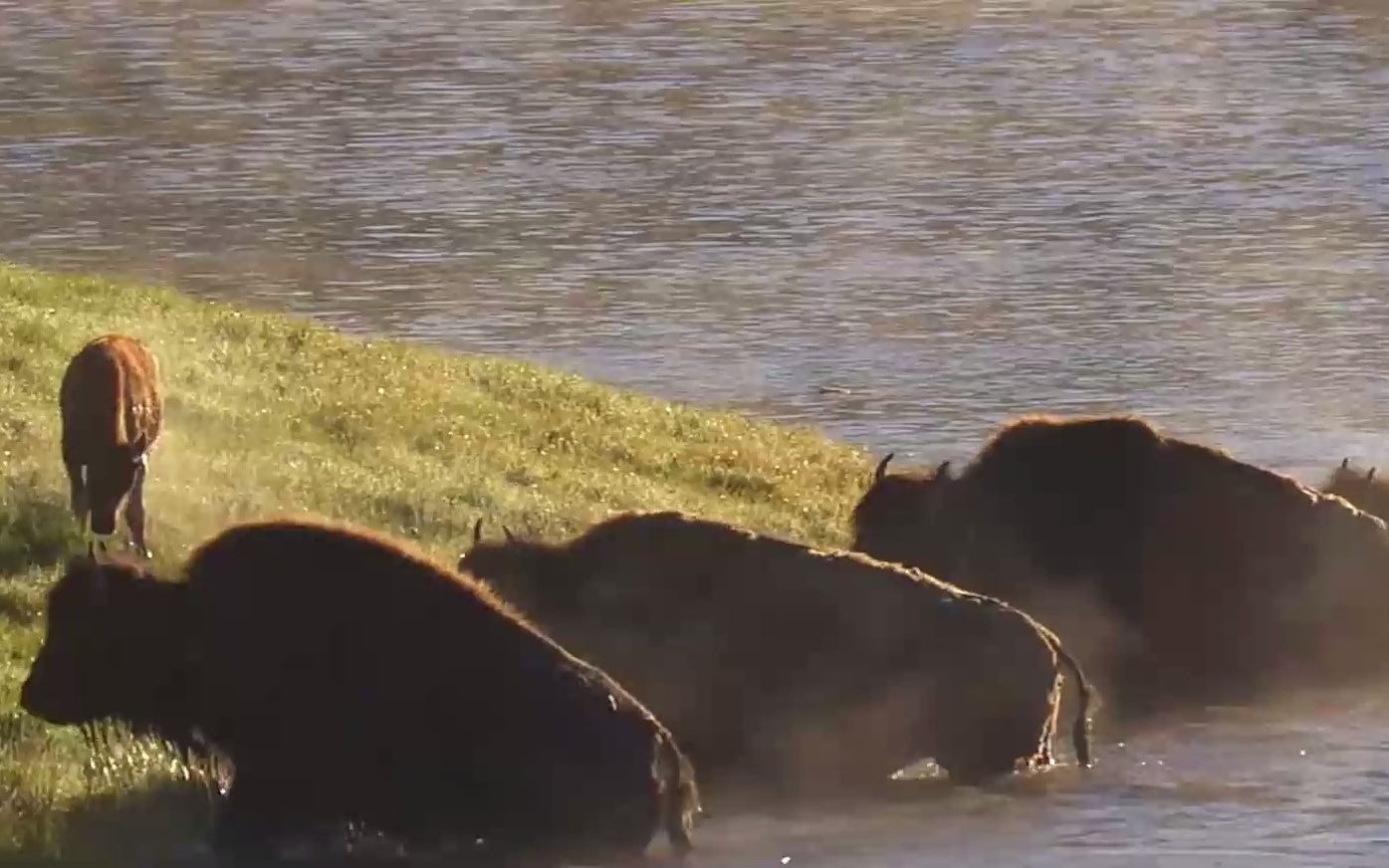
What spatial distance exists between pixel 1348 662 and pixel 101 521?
587 centimetres

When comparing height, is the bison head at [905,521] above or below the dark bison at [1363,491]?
above

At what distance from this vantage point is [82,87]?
45.8 metres

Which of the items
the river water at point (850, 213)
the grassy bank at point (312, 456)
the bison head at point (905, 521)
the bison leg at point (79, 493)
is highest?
the bison leg at point (79, 493)

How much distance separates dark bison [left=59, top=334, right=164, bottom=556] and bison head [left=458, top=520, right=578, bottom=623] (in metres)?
2.58

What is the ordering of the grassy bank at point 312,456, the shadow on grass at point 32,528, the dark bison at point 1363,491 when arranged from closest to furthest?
the grassy bank at point 312,456 < the shadow on grass at point 32,528 < the dark bison at point 1363,491

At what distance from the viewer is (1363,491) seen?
17.1 meters

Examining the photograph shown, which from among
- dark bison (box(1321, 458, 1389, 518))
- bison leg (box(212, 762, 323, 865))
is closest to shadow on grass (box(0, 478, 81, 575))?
bison leg (box(212, 762, 323, 865))

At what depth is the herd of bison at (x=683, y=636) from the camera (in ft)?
36.8

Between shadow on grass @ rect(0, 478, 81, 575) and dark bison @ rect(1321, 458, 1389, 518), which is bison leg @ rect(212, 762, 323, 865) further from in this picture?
dark bison @ rect(1321, 458, 1389, 518)

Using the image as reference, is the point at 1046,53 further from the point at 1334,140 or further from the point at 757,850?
the point at 757,850

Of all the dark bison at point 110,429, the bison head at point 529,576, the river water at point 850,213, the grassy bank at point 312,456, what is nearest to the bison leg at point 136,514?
the dark bison at point 110,429

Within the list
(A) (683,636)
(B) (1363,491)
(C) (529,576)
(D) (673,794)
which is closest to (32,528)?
(C) (529,576)

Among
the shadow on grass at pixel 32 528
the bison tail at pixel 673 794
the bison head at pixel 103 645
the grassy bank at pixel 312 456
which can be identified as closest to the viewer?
the bison tail at pixel 673 794

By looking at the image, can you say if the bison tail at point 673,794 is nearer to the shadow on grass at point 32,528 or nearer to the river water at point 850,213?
the river water at point 850,213
